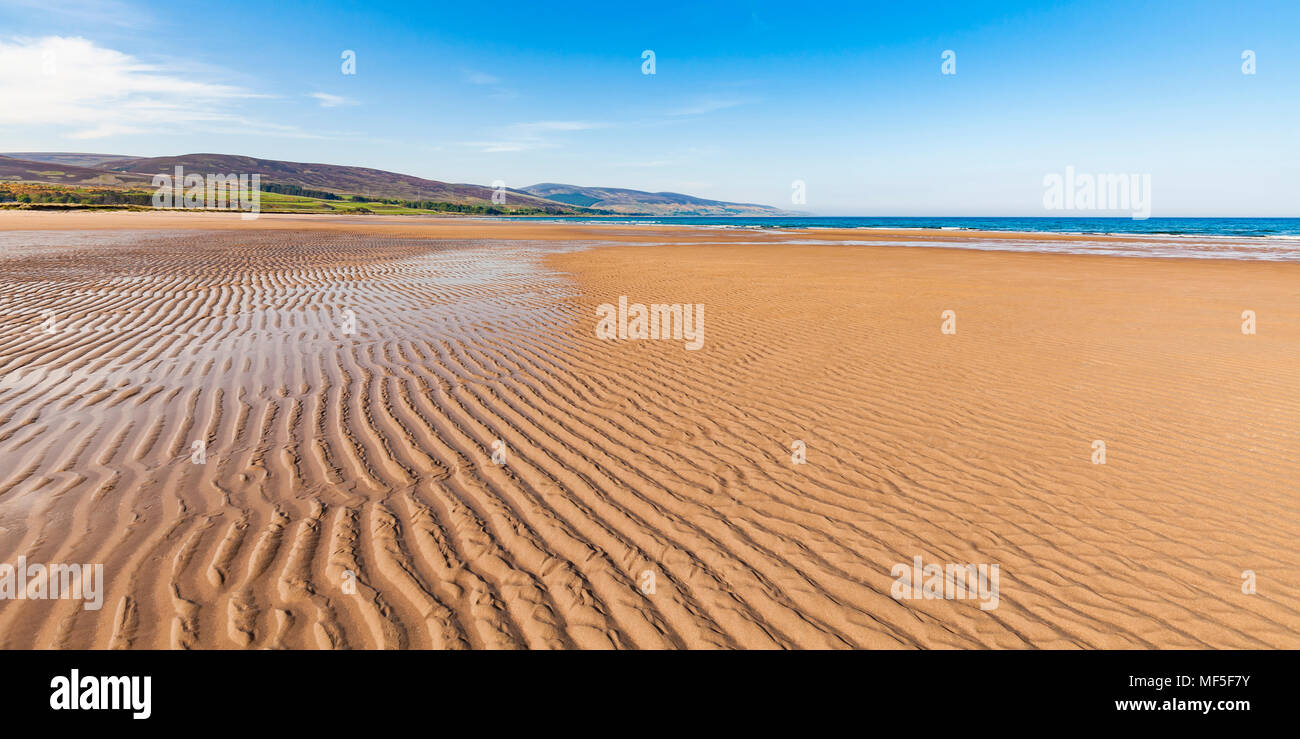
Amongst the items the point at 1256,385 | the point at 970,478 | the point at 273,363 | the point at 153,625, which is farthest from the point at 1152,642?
the point at 273,363

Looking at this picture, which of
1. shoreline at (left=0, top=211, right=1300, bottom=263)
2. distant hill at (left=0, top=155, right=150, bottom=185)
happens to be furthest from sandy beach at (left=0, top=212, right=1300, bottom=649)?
distant hill at (left=0, top=155, right=150, bottom=185)

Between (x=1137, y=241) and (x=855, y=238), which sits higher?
(x=855, y=238)

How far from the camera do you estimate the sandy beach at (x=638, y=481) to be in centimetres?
326

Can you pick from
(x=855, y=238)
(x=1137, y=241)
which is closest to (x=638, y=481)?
(x=855, y=238)

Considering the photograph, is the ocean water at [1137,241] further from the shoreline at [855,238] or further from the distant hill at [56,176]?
the distant hill at [56,176]

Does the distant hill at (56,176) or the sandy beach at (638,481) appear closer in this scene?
the sandy beach at (638,481)

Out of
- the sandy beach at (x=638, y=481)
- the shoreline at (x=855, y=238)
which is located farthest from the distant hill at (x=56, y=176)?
the sandy beach at (x=638, y=481)

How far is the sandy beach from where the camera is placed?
3264 millimetres

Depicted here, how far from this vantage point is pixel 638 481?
4922 millimetres

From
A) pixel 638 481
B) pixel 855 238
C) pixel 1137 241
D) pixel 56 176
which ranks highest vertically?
pixel 56 176

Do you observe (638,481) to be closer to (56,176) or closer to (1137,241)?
(1137,241)

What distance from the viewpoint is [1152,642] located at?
3.17m
